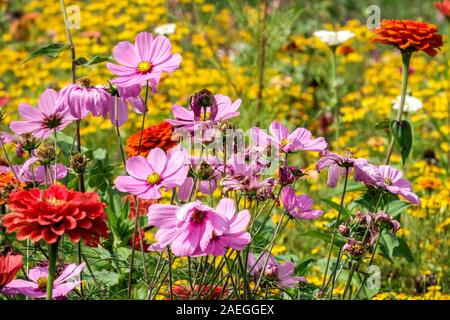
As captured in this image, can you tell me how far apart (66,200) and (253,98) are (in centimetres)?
213

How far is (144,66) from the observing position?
3.81 feet

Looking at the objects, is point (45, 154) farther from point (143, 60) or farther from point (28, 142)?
point (143, 60)

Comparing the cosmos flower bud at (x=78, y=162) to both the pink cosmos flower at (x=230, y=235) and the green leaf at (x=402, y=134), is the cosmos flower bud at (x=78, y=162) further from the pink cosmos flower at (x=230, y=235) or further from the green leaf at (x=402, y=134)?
the green leaf at (x=402, y=134)

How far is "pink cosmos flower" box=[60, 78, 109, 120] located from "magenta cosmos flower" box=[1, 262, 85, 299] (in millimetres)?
237

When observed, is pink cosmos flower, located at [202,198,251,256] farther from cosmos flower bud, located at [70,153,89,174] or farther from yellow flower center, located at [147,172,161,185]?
cosmos flower bud, located at [70,153,89,174]

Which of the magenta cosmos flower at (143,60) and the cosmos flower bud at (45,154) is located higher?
the magenta cosmos flower at (143,60)

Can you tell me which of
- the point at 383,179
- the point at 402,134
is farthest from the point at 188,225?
the point at 402,134

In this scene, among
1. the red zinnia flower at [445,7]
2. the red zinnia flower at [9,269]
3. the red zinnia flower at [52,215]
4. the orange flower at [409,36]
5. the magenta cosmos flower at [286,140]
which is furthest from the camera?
the red zinnia flower at [445,7]

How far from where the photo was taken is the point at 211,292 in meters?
1.19

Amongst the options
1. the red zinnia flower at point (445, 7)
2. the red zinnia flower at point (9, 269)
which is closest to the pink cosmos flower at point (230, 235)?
the red zinnia flower at point (9, 269)

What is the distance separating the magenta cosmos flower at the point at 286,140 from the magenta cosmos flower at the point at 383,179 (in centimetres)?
9

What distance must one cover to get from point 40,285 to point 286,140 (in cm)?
42

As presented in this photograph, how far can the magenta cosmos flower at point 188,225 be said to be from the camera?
965mm
